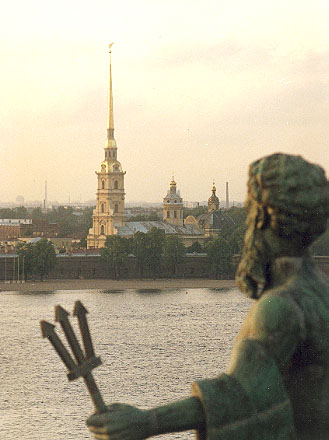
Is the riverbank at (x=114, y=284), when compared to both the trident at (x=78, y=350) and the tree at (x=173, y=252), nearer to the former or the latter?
the tree at (x=173, y=252)

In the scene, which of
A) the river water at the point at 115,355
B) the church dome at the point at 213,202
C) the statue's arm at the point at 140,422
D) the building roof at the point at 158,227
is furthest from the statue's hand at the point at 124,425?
the church dome at the point at 213,202

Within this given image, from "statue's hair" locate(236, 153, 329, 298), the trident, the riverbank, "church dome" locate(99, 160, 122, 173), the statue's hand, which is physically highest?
"church dome" locate(99, 160, 122, 173)

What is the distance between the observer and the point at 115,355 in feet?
52.1

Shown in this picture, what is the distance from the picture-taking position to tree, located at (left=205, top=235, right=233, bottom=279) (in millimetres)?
32781

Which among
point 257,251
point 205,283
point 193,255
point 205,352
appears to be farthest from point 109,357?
point 193,255

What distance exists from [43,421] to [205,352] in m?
5.66

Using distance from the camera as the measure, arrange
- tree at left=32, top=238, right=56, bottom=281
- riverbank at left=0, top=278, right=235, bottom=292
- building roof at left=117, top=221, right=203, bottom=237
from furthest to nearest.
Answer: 1. building roof at left=117, top=221, right=203, bottom=237
2. tree at left=32, top=238, right=56, bottom=281
3. riverbank at left=0, top=278, right=235, bottom=292

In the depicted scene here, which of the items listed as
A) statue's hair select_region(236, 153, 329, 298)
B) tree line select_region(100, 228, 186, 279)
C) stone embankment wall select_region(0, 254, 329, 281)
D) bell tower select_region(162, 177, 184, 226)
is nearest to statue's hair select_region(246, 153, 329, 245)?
statue's hair select_region(236, 153, 329, 298)

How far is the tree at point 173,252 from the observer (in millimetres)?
33125

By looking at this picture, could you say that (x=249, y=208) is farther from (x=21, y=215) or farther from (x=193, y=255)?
(x=21, y=215)

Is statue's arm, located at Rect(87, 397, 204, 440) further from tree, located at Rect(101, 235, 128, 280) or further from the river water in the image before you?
tree, located at Rect(101, 235, 128, 280)

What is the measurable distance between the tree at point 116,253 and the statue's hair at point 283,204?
31.7m

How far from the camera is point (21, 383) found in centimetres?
1330

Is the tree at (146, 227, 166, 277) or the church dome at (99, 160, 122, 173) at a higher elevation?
the church dome at (99, 160, 122, 173)
